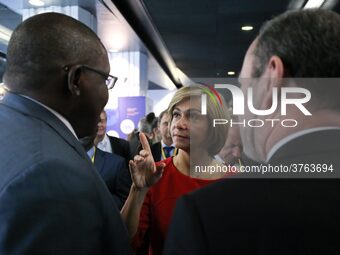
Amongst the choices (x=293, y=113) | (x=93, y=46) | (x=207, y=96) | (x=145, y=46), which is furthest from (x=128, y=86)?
(x=293, y=113)

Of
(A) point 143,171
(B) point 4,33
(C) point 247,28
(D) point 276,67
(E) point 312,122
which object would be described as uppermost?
(C) point 247,28

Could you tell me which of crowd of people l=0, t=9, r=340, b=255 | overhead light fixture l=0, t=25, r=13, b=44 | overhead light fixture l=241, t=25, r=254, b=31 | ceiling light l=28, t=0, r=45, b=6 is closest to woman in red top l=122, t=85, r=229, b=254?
crowd of people l=0, t=9, r=340, b=255

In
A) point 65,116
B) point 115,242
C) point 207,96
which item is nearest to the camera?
point 115,242

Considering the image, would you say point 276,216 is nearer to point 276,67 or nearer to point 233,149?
point 276,67

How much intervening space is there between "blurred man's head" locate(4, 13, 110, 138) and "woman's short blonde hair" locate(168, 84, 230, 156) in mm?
705

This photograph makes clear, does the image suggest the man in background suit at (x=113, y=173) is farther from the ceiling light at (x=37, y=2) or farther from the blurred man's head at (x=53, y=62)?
the ceiling light at (x=37, y=2)

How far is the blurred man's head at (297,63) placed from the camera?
68 cm

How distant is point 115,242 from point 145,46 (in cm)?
746

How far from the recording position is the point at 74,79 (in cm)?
109

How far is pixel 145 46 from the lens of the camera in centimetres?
813

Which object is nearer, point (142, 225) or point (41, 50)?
point (41, 50)

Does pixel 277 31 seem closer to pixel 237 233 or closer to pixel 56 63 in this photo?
pixel 237 233

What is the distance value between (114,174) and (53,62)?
1.31 metres

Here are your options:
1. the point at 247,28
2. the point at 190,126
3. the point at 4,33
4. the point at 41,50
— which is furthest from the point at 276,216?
the point at 4,33
